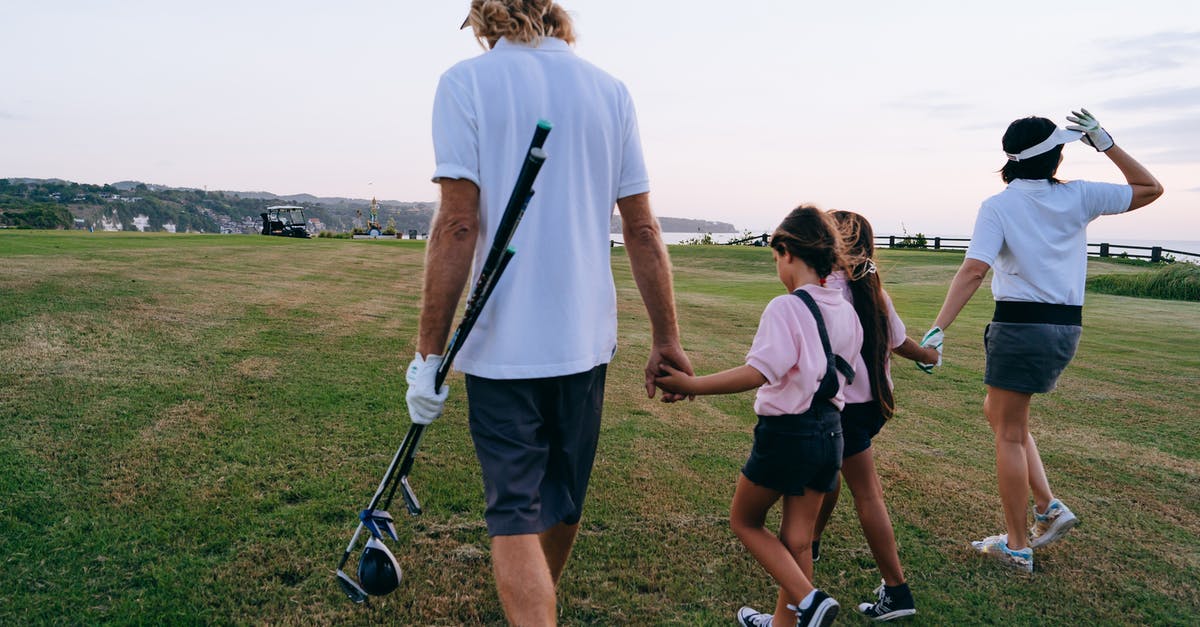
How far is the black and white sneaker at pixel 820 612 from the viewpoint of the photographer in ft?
9.34

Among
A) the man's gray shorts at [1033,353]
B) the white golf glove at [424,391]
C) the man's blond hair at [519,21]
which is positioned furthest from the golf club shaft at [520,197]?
the man's gray shorts at [1033,353]

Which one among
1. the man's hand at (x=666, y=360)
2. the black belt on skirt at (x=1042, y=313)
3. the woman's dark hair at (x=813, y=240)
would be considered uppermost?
the woman's dark hair at (x=813, y=240)

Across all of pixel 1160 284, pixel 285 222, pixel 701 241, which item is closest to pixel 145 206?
pixel 285 222

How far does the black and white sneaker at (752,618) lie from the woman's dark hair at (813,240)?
1.47m

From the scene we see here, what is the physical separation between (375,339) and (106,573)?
6182 mm

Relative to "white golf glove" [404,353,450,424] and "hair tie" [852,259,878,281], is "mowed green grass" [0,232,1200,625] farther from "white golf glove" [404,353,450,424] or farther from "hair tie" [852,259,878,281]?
"hair tie" [852,259,878,281]

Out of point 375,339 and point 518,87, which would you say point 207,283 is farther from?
point 518,87

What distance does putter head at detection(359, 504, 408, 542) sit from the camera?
9.02 ft

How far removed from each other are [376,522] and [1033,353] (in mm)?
3237

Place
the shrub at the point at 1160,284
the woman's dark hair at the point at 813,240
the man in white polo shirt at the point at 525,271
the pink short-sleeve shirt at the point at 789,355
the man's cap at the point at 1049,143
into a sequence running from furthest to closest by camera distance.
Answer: the shrub at the point at 1160,284 < the man's cap at the point at 1049,143 < the woman's dark hair at the point at 813,240 < the pink short-sleeve shirt at the point at 789,355 < the man in white polo shirt at the point at 525,271

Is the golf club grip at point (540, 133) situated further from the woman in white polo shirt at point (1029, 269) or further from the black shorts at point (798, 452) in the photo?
the woman in white polo shirt at point (1029, 269)

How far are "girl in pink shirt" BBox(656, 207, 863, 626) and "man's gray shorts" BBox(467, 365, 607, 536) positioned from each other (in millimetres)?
577

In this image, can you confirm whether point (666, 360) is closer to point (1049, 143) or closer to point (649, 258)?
point (649, 258)

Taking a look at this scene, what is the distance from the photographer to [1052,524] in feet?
13.3
